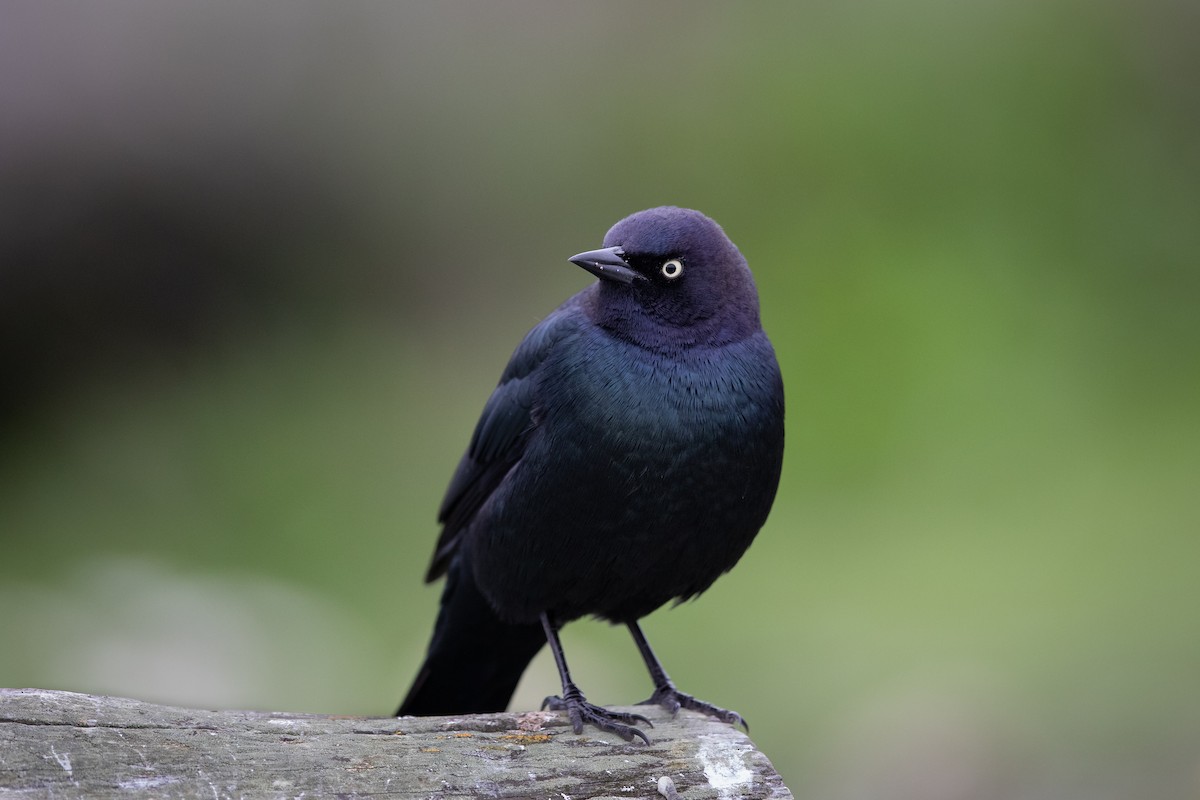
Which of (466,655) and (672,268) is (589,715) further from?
(672,268)

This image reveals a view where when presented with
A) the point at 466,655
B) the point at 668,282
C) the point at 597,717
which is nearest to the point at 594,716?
the point at 597,717

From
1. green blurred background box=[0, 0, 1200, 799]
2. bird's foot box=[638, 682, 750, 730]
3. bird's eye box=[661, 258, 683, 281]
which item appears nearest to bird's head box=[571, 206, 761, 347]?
bird's eye box=[661, 258, 683, 281]

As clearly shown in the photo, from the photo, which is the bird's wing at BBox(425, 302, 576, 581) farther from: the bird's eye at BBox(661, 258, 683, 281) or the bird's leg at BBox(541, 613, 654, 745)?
the bird's leg at BBox(541, 613, 654, 745)

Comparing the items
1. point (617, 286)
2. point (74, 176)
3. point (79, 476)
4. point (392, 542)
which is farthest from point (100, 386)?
point (617, 286)

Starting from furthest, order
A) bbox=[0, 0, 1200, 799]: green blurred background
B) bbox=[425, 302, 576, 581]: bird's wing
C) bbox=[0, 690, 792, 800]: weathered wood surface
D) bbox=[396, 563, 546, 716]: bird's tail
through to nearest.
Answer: bbox=[0, 0, 1200, 799]: green blurred background
bbox=[396, 563, 546, 716]: bird's tail
bbox=[425, 302, 576, 581]: bird's wing
bbox=[0, 690, 792, 800]: weathered wood surface

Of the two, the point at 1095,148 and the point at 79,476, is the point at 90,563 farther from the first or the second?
the point at 1095,148

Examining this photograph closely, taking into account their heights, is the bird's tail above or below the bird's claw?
below

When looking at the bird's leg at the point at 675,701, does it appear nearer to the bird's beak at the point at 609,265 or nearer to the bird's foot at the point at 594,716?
the bird's foot at the point at 594,716

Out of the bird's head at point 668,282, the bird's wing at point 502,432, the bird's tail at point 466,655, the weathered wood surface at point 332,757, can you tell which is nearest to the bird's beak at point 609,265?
the bird's head at point 668,282
